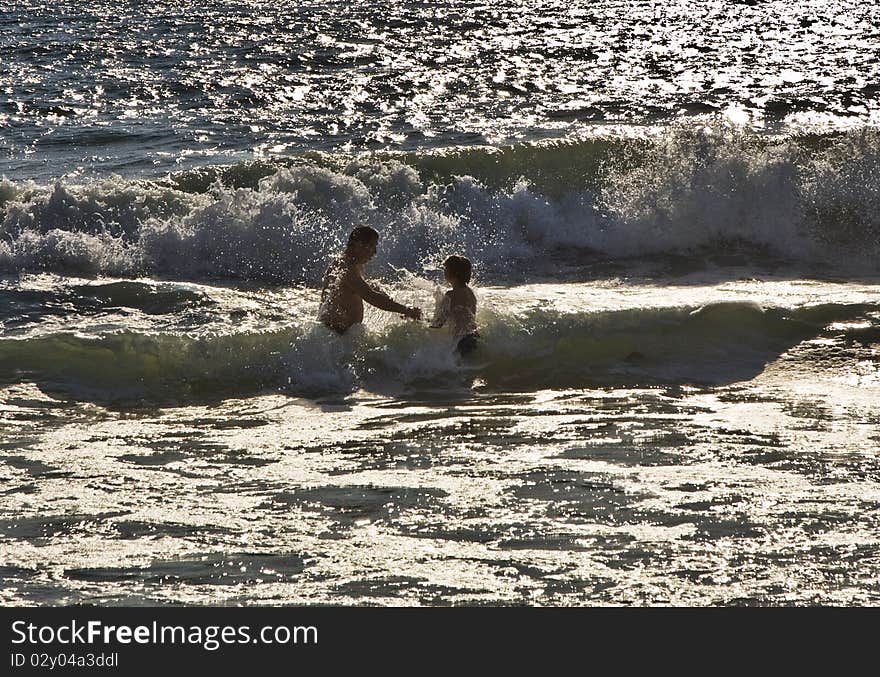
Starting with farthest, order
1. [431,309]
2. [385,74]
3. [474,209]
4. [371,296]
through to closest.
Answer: [385,74], [474,209], [431,309], [371,296]

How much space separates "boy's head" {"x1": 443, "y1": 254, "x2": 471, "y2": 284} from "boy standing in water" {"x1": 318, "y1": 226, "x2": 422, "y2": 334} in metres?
0.41

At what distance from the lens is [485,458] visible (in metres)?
7.19

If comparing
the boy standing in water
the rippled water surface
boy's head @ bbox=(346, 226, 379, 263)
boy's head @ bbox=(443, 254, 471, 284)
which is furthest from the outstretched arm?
the rippled water surface

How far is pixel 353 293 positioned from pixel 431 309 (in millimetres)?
1076

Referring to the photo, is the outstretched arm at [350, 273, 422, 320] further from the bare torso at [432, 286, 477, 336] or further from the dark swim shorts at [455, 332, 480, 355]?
the dark swim shorts at [455, 332, 480, 355]

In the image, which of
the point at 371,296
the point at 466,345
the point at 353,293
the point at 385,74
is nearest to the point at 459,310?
the point at 466,345

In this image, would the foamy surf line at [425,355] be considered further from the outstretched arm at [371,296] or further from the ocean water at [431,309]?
the outstretched arm at [371,296]

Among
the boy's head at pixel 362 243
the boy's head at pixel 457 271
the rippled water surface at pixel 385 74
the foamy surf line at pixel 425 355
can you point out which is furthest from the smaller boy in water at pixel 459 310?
the rippled water surface at pixel 385 74

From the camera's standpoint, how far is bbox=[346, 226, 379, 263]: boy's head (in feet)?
33.0

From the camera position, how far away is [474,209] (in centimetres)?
1471

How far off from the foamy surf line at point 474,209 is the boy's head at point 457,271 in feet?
11.4

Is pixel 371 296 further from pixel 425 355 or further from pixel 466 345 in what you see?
pixel 466 345

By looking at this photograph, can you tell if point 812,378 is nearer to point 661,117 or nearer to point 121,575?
point 121,575
